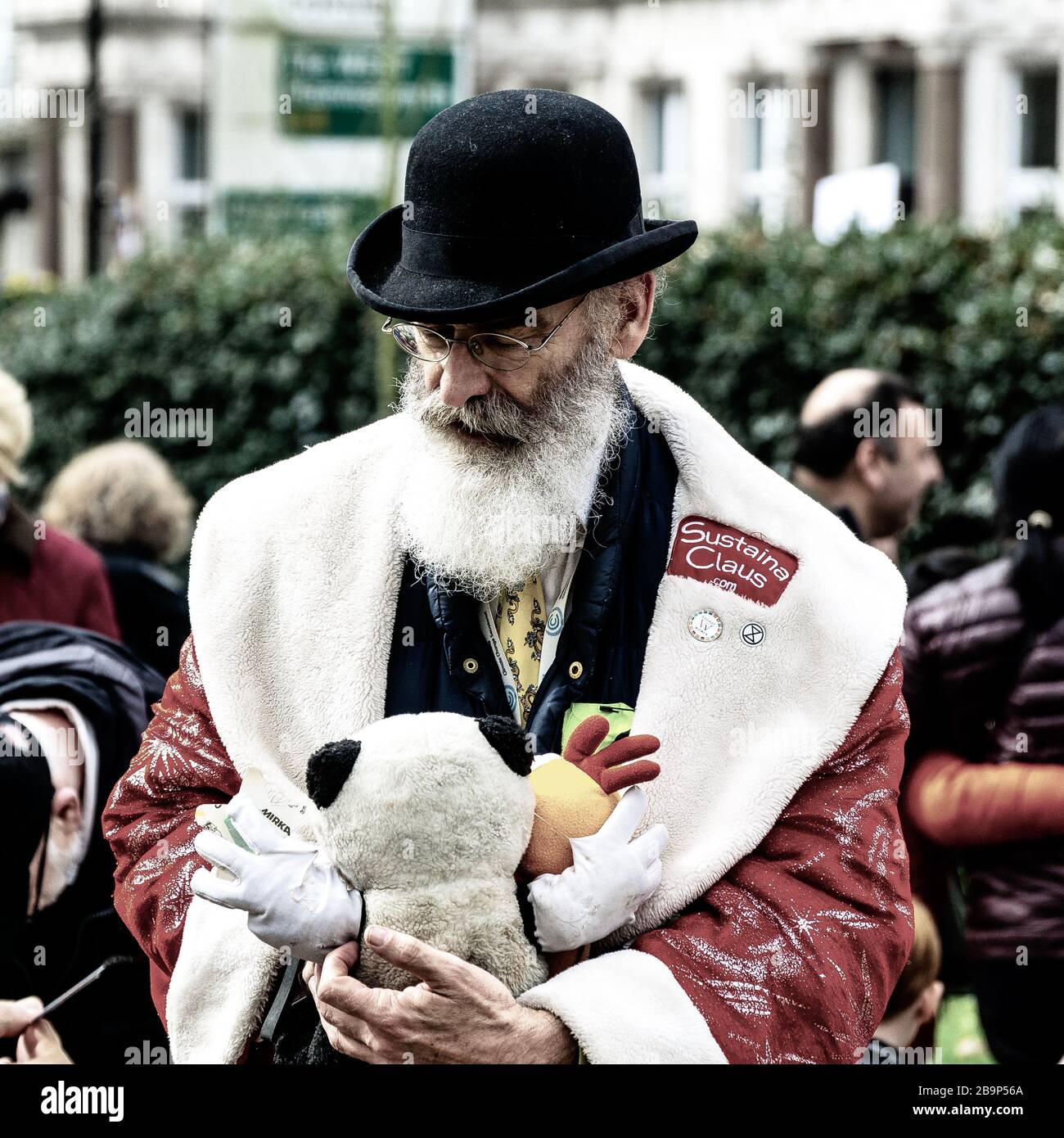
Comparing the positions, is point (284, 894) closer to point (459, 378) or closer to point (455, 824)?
point (455, 824)

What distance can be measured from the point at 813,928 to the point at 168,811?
0.93 metres

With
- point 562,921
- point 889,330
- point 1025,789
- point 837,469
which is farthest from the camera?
point 889,330

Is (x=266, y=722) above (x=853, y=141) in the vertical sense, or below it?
below

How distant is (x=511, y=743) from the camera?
7.06ft

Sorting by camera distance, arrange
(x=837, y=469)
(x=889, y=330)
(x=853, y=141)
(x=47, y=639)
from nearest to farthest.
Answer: (x=47, y=639)
(x=837, y=469)
(x=889, y=330)
(x=853, y=141)

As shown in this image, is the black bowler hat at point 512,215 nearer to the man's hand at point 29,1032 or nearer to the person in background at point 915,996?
the man's hand at point 29,1032

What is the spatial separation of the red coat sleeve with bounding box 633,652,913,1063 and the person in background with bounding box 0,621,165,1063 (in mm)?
1553

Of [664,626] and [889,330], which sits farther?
[889,330]

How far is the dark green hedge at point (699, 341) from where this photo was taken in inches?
289

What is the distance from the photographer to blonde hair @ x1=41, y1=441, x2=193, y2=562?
5.82 metres

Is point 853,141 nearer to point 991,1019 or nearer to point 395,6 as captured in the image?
point 395,6
